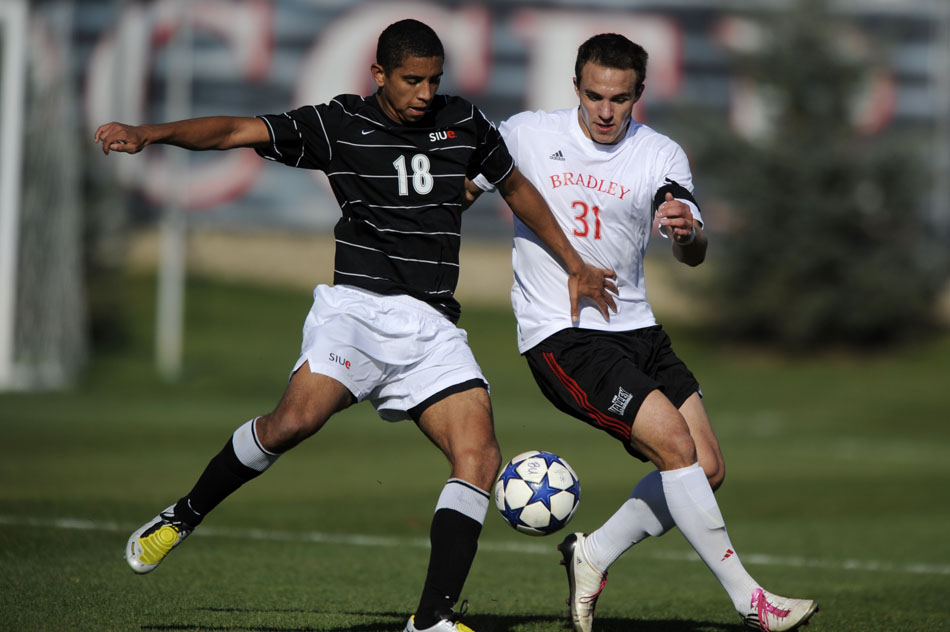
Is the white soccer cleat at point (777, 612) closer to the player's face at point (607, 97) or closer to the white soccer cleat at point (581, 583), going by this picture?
the white soccer cleat at point (581, 583)

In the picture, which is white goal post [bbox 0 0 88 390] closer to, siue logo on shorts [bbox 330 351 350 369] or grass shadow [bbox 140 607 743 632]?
grass shadow [bbox 140 607 743 632]

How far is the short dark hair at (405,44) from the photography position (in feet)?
17.9

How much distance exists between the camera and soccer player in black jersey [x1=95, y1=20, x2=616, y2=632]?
548cm

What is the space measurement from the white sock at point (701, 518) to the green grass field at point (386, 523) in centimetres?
62

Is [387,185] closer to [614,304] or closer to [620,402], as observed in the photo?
[614,304]

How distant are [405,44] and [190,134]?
966 millimetres

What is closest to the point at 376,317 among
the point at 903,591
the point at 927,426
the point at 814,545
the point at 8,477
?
the point at 903,591

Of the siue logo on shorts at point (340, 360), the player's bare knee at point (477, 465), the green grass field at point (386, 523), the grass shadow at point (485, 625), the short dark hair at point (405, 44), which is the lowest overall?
the green grass field at point (386, 523)

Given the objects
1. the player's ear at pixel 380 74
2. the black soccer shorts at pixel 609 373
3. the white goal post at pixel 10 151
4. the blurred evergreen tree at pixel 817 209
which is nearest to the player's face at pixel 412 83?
the player's ear at pixel 380 74

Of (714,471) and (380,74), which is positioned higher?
(380,74)

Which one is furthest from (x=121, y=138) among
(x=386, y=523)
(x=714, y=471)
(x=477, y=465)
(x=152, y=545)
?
(x=386, y=523)

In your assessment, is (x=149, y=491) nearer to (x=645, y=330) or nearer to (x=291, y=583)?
(x=291, y=583)

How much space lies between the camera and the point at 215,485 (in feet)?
18.4

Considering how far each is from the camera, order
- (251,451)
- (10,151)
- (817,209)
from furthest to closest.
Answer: (817,209) → (10,151) → (251,451)
